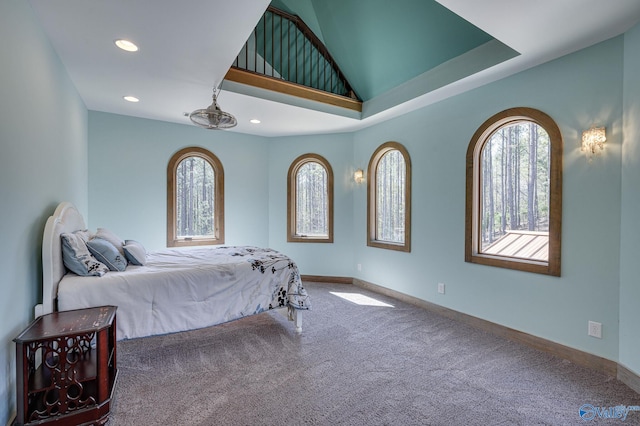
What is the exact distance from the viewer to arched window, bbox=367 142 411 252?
4.30 metres

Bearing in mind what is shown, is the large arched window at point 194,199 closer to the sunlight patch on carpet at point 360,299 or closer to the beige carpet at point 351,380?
the beige carpet at point 351,380

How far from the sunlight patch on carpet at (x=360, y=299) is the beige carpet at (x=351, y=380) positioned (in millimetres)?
773

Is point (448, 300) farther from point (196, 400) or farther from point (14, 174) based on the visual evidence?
point (14, 174)

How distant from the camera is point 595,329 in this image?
8.29 feet

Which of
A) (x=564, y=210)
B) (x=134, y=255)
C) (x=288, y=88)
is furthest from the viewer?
(x=288, y=88)

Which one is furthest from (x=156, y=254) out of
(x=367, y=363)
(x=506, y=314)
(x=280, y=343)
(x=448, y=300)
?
(x=506, y=314)

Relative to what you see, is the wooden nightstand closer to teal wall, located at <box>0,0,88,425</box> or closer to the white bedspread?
teal wall, located at <box>0,0,88,425</box>

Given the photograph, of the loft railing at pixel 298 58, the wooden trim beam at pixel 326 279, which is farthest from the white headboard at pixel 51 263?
the wooden trim beam at pixel 326 279

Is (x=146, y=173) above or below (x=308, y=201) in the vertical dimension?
above

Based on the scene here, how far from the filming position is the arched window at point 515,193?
9.18 ft

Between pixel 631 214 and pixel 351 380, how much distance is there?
2458 mm

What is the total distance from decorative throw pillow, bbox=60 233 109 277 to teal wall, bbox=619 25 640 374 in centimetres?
407
